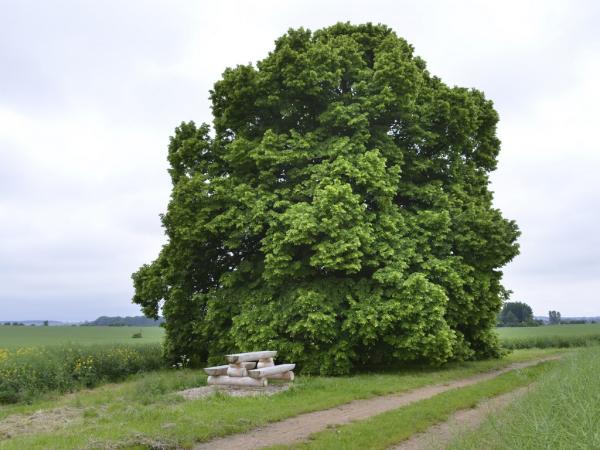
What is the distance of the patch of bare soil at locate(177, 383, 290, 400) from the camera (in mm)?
13992

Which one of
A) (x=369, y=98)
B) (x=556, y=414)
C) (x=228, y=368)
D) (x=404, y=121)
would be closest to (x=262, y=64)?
(x=369, y=98)

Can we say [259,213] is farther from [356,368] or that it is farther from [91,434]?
[91,434]

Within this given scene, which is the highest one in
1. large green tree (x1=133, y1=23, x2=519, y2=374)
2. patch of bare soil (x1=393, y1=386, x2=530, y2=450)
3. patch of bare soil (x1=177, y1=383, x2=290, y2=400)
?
large green tree (x1=133, y1=23, x2=519, y2=374)

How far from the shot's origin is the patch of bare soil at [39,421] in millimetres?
10500

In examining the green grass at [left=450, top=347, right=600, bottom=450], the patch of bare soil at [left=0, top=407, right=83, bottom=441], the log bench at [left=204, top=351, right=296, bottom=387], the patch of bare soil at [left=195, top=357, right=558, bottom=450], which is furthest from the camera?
the log bench at [left=204, top=351, right=296, bottom=387]

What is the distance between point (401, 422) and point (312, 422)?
1.87 meters

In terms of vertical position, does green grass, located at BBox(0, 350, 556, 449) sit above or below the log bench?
below

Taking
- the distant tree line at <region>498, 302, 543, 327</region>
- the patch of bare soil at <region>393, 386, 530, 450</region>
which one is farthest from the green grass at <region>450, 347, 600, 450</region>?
the distant tree line at <region>498, 302, 543, 327</region>

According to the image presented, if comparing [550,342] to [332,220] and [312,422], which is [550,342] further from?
Answer: [312,422]

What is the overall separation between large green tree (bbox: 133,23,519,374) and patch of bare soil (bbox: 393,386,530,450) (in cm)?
429

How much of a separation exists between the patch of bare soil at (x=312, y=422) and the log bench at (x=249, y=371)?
3.09 metres

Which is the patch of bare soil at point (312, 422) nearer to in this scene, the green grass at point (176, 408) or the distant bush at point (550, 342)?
the green grass at point (176, 408)

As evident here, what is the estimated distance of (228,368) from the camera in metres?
15.8

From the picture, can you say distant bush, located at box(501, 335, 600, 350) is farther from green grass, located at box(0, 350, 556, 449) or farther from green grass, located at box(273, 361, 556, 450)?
green grass, located at box(273, 361, 556, 450)
